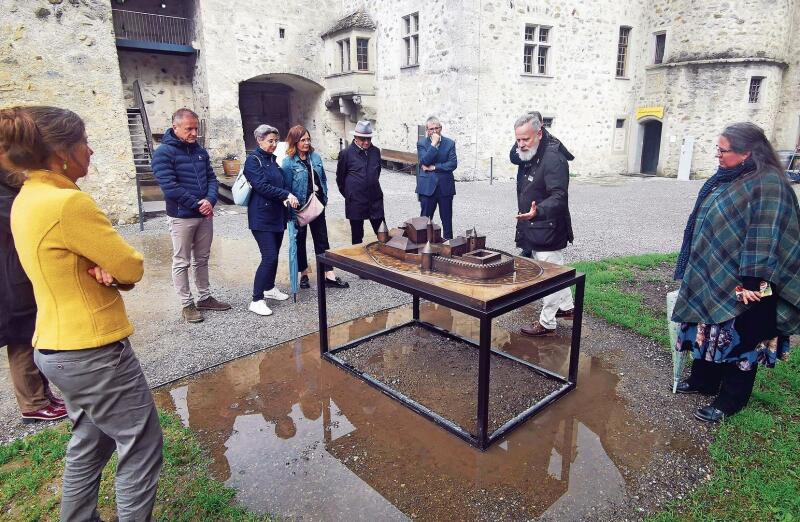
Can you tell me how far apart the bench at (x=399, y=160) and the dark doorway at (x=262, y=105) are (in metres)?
7.70

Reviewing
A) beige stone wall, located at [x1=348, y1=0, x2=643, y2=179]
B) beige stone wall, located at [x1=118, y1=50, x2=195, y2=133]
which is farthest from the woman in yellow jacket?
beige stone wall, located at [x1=118, y1=50, x2=195, y2=133]

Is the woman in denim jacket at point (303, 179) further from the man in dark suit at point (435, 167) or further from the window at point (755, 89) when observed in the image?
the window at point (755, 89)

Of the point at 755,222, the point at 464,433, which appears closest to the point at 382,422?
the point at 464,433

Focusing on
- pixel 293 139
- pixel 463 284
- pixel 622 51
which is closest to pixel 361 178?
pixel 293 139

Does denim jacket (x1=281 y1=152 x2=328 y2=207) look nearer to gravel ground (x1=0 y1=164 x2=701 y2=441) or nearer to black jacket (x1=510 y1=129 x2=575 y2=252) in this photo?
gravel ground (x1=0 y1=164 x2=701 y2=441)

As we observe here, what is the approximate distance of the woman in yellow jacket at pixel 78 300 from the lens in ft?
5.89

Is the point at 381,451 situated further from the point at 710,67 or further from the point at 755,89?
the point at 755,89

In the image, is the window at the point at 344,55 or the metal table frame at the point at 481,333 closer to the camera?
the metal table frame at the point at 481,333

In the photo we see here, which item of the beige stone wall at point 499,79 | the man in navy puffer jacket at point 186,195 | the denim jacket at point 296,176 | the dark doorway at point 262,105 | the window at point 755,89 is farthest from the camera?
the dark doorway at point 262,105

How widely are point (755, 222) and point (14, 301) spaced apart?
4.17 metres

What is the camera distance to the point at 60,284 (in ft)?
6.12

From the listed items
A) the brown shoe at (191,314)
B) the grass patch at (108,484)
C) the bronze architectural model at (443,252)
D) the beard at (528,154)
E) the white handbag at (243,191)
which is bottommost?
the grass patch at (108,484)

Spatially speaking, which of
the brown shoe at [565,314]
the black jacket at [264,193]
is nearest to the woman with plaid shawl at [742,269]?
the brown shoe at [565,314]

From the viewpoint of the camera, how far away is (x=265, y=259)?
16.1 ft
